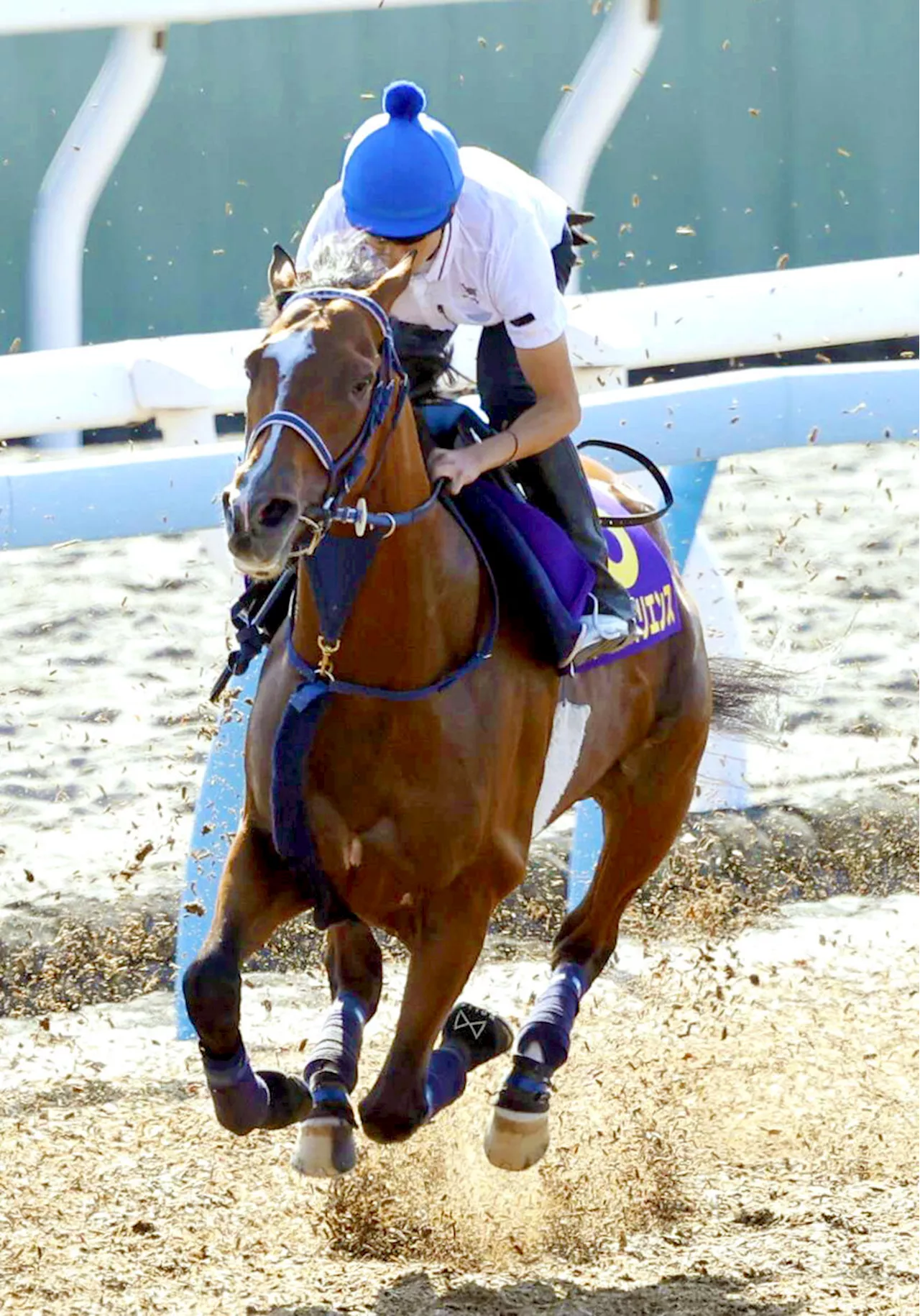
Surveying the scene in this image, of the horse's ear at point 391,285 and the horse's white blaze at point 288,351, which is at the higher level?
the horse's ear at point 391,285

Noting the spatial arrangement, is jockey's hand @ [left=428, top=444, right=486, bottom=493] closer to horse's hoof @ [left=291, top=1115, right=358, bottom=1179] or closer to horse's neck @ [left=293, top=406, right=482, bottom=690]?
horse's neck @ [left=293, top=406, right=482, bottom=690]

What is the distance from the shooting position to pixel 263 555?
2627 mm

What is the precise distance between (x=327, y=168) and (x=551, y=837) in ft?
14.9

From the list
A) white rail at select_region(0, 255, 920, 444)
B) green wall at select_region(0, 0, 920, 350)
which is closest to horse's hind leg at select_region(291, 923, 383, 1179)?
white rail at select_region(0, 255, 920, 444)

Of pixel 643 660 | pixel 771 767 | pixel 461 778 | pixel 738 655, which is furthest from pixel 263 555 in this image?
pixel 771 767

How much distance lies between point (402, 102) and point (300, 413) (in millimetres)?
605

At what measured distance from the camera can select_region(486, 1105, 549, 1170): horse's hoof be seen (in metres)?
3.59

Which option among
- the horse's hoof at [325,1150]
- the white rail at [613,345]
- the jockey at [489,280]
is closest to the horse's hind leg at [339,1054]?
the horse's hoof at [325,1150]

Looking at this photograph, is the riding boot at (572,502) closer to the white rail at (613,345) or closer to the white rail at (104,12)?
the white rail at (613,345)

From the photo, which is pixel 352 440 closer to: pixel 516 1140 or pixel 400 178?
pixel 400 178

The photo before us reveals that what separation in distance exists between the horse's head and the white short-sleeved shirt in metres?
0.31

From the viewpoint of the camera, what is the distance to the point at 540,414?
3.29 metres

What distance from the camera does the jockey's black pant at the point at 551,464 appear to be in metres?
3.51

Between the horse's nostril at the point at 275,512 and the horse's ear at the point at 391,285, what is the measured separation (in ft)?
1.28
